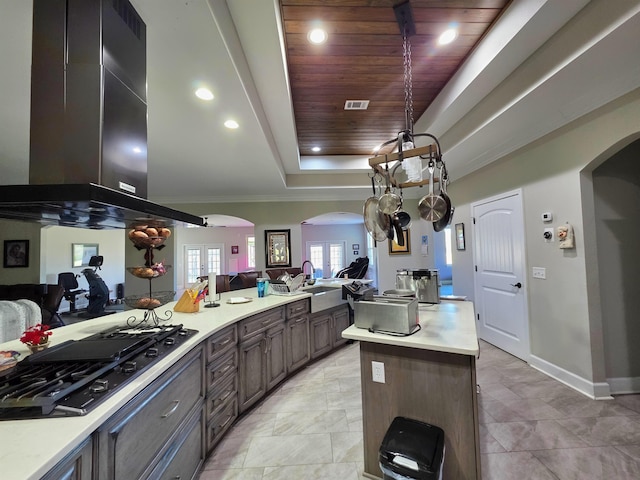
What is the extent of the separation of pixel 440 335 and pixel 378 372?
43 centimetres


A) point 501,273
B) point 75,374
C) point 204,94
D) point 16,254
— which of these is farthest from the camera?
point 16,254

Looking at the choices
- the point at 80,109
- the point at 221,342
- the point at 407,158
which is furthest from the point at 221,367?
the point at 407,158

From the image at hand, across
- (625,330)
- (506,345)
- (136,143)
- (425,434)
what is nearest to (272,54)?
(136,143)

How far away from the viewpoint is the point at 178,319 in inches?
80.9

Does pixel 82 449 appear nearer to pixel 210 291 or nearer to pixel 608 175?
pixel 210 291

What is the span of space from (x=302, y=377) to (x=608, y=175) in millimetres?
3614

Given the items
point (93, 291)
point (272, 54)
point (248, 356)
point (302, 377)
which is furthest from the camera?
point (93, 291)

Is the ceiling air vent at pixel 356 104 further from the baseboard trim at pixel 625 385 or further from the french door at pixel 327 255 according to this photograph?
the french door at pixel 327 255

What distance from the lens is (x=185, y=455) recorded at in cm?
145

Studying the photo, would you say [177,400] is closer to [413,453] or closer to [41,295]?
[413,453]

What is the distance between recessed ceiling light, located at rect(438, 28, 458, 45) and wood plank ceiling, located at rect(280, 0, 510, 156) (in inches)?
1.4

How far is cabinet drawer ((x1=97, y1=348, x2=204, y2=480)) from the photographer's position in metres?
0.90

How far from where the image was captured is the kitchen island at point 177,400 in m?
0.74

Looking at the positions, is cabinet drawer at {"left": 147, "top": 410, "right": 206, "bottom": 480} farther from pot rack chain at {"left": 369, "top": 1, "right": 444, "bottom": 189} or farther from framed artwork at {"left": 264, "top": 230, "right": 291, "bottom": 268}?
framed artwork at {"left": 264, "top": 230, "right": 291, "bottom": 268}
